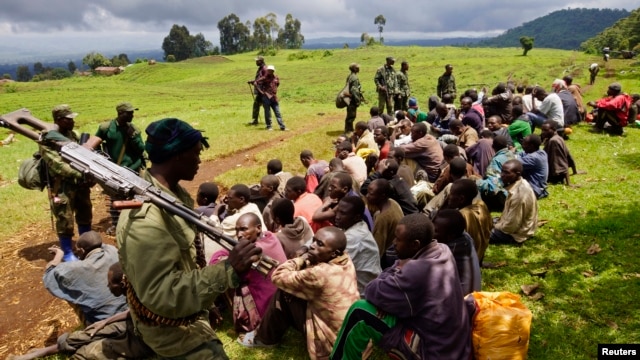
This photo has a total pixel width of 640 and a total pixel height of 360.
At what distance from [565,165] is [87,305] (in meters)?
9.00

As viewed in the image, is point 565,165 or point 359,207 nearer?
point 359,207

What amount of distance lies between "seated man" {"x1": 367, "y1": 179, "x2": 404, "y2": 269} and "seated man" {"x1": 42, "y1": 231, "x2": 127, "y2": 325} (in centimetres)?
314

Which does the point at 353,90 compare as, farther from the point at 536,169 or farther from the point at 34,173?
the point at 34,173

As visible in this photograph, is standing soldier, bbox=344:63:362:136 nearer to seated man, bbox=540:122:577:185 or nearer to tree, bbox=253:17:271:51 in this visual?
seated man, bbox=540:122:577:185

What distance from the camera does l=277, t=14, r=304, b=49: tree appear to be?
130750mm

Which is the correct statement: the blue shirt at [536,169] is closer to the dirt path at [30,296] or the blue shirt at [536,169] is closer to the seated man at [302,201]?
the seated man at [302,201]

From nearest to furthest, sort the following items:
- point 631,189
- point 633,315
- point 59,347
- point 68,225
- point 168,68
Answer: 1. point 59,347
2. point 633,315
3. point 68,225
4. point 631,189
5. point 168,68

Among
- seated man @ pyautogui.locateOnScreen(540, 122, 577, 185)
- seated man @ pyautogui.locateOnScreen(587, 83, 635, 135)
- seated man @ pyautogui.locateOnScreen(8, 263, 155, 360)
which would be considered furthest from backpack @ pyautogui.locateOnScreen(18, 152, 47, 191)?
seated man @ pyautogui.locateOnScreen(587, 83, 635, 135)

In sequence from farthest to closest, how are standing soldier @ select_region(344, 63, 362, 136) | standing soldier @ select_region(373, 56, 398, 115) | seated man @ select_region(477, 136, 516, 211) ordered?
standing soldier @ select_region(373, 56, 398, 115), standing soldier @ select_region(344, 63, 362, 136), seated man @ select_region(477, 136, 516, 211)

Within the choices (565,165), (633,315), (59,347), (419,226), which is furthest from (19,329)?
(565,165)

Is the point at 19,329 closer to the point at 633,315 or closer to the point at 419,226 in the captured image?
the point at 419,226

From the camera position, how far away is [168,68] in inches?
2041

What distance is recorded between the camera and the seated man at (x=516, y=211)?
6438 millimetres

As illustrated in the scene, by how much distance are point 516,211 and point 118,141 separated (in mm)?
6556
